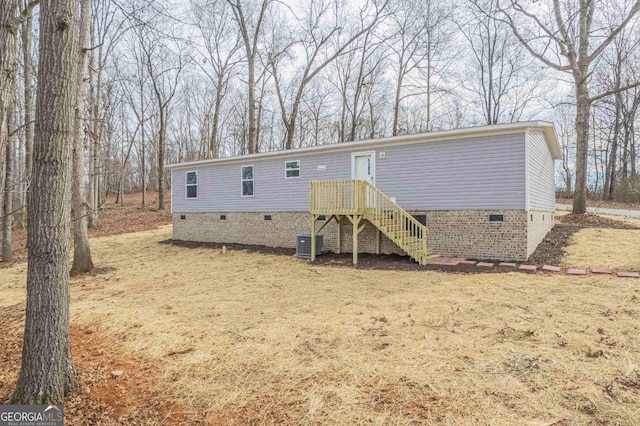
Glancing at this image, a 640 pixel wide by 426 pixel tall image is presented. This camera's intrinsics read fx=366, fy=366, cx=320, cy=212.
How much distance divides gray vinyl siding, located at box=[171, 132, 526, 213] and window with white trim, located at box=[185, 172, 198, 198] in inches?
79.8

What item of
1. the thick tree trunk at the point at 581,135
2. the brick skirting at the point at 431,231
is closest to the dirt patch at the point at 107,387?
the brick skirting at the point at 431,231

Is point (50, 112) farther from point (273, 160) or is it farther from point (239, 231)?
point (239, 231)

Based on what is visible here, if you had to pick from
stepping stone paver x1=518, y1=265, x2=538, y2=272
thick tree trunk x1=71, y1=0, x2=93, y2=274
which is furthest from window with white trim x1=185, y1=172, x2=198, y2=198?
stepping stone paver x1=518, y1=265, x2=538, y2=272

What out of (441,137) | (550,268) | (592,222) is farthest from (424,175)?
(592,222)

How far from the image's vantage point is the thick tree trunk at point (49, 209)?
116 inches

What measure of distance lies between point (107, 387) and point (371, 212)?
7.61 m

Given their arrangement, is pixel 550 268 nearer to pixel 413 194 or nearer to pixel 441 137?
pixel 413 194

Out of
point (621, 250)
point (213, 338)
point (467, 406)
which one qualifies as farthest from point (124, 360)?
point (621, 250)

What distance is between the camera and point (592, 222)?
1405 centimetres

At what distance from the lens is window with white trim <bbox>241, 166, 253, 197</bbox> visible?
541 inches

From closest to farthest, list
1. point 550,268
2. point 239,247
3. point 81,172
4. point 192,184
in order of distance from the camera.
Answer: point 550,268
point 81,172
point 239,247
point 192,184

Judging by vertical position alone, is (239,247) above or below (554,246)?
below

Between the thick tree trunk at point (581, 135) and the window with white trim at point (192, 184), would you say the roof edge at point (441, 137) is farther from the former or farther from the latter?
the thick tree trunk at point (581, 135)

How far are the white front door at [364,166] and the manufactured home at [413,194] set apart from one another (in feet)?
0.10
